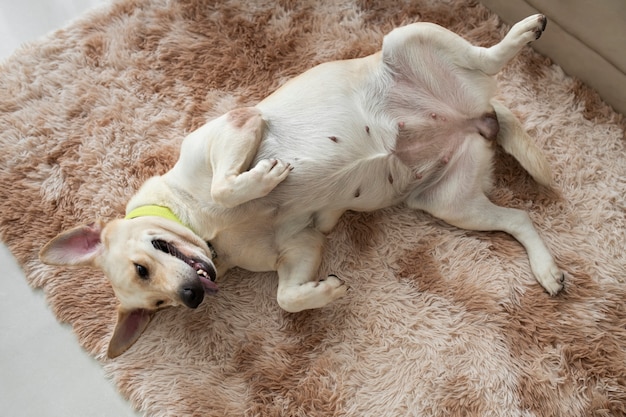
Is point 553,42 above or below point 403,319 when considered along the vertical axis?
above

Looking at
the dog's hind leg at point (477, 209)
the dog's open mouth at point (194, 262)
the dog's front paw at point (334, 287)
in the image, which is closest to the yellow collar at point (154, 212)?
the dog's open mouth at point (194, 262)

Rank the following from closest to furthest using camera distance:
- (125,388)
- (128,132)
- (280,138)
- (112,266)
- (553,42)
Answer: (112,266) → (280,138) → (125,388) → (553,42) → (128,132)

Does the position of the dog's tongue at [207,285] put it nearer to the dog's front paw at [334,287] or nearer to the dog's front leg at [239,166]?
the dog's front leg at [239,166]

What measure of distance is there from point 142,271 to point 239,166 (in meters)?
0.58

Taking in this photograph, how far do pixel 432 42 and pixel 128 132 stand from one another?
5.34 ft

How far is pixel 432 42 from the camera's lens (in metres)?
2.48

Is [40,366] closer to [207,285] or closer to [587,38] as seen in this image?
[207,285]

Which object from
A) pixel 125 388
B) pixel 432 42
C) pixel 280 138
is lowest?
pixel 125 388

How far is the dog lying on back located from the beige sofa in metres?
0.22

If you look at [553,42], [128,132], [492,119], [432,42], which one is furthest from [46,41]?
[553,42]

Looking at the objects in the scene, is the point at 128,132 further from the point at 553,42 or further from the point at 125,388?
the point at 553,42

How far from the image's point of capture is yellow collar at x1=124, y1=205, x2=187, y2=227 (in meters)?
2.31

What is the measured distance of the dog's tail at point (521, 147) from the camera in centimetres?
246

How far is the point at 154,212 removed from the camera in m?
2.32
